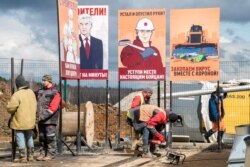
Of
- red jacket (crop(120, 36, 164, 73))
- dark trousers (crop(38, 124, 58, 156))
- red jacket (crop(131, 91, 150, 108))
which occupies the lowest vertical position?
dark trousers (crop(38, 124, 58, 156))

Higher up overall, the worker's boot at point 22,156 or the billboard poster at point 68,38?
the billboard poster at point 68,38

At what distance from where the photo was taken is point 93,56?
19688 mm

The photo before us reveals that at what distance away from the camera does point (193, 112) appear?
24359 mm

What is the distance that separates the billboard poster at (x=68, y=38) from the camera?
53.8ft

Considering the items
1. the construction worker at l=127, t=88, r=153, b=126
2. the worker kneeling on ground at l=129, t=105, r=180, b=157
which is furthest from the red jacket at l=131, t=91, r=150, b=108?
the worker kneeling on ground at l=129, t=105, r=180, b=157

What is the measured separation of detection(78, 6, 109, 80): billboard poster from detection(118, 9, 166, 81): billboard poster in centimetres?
68

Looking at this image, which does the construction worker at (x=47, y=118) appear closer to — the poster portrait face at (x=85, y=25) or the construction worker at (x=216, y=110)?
the poster portrait face at (x=85, y=25)

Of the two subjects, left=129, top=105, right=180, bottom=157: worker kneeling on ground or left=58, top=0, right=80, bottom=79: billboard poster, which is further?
left=129, top=105, right=180, bottom=157: worker kneeling on ground

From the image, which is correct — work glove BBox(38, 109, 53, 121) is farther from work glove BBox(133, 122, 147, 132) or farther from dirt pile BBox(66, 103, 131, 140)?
dirt pile BBox(66, 103, 131, 140)

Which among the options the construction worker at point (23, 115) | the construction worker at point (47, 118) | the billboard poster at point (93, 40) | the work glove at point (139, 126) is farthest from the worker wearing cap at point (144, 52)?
the construction worker at point (23, 115)

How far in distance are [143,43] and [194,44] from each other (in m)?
1.49

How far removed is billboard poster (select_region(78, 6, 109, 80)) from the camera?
19469 mm

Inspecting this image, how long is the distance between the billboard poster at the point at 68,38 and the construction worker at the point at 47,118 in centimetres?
64

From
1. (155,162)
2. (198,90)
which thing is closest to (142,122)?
(155,162)
